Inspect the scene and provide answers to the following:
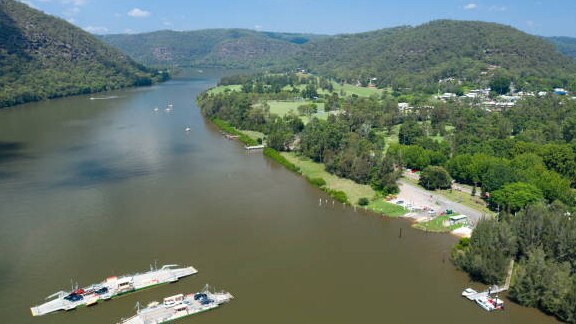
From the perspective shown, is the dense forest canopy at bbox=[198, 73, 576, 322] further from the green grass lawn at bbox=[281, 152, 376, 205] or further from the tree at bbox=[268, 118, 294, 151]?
the green grass lawn at bbox=[281, 152, 376, 205]

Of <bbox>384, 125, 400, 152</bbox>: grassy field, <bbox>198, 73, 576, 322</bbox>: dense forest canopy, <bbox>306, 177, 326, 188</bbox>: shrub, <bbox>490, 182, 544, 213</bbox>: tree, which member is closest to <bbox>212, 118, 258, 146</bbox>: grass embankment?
<bbox>198, 73, 576, 322</bbox>: dense forest canopy

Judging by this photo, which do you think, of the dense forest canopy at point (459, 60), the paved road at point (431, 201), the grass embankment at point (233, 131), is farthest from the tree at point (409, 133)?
the dense forest canopy at point (459, 60)

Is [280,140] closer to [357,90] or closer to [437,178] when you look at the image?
[437,178]

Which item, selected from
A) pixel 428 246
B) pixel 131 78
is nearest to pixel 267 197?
pixel 428 246

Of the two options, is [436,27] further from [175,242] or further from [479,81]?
[175,242]

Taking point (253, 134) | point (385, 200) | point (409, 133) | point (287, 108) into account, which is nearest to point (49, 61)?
point (287, 108)

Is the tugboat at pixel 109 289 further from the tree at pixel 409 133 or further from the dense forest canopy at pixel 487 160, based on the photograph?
the tree at pixel 409 133
